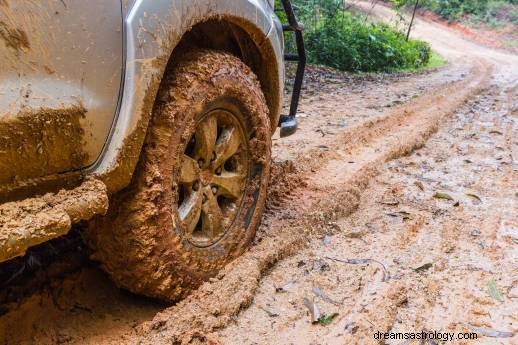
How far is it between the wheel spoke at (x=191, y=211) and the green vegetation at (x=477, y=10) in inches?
1320

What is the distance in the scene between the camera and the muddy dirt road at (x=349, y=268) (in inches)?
81.4

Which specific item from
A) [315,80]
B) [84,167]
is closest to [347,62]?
[315,80]

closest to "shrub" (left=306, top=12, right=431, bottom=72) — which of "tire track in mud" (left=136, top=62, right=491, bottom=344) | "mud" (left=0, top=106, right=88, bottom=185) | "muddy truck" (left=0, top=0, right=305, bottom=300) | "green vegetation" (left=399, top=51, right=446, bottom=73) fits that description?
"green vegetation" (left=399, top=51, right=446, bottom=73)

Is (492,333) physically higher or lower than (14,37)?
lower

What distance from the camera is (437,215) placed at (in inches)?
133

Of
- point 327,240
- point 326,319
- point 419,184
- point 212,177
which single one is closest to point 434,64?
point 419,184

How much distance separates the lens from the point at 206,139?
2240 mm

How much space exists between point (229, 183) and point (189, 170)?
1.13 feet

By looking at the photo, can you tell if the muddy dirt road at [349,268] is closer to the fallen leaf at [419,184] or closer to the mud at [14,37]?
the fallen leaf at [419,184]

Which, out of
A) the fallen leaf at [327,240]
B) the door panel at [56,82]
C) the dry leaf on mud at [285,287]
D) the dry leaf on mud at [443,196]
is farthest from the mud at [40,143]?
the dry leaf on mud at [443,196]

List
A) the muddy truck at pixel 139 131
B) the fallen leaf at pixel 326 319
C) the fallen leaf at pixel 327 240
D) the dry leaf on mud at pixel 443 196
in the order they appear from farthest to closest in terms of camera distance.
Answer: the dry leaf on mud at pixel 443 196 → the fallen leaf at pixel 327 240 → the fallen leaf at pixel 326 319 → the muddy truck at pixel 139 131

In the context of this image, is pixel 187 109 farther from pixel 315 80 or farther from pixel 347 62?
pixel 347 62

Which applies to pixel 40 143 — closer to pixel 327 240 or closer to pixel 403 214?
pixel 327 240

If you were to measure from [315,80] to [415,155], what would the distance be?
5.66 meters
